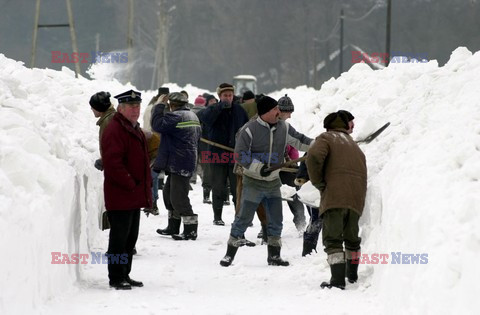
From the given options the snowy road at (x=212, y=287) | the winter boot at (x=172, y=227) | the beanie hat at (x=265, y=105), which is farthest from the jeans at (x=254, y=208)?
the winter boot at (x=172, y=227)

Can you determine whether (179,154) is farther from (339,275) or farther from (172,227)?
(339,275)

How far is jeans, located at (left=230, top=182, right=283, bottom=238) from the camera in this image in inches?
354

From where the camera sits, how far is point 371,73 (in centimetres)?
1597

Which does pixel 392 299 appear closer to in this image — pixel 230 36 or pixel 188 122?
pixel 188 122

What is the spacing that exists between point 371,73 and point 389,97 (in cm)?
475

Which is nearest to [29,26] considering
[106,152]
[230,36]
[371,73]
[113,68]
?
[113,68]

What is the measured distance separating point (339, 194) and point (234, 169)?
264 centimetres

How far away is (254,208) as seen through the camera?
9.05m

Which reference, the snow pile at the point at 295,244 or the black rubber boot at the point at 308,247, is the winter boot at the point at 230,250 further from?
the black rubber boot at the point at 308,247

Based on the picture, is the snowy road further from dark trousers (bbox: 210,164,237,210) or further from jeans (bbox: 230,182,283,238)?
dark trousers (bbox: 210,164,237,210)

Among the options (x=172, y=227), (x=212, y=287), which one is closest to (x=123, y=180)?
(x=212, y=287)

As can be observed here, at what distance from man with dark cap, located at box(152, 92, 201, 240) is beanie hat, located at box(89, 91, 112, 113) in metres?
2.06

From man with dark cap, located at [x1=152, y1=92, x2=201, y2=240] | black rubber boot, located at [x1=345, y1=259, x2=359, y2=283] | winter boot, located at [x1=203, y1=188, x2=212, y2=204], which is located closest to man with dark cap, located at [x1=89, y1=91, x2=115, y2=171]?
man with dark cap, located at [x1=152, y1=92, x2=201, y2=240]

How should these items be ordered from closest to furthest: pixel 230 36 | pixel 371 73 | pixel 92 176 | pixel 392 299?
Result: pixel 392 299
pixel 92 176
pixel 371 73
pixel 230 36
